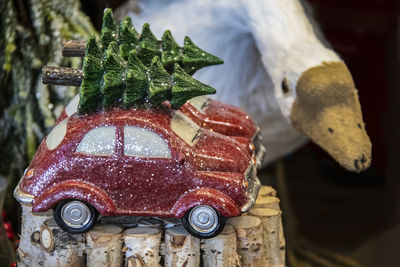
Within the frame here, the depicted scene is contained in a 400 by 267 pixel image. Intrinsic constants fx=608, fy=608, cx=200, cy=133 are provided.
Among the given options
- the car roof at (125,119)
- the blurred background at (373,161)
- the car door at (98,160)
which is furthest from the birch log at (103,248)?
the blurred background at (373,161)

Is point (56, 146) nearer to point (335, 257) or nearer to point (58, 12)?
point (58, 12)

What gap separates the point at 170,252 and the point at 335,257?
1532mm

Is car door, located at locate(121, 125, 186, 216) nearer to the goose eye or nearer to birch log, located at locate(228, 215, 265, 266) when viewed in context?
birch log, located at locate(228, 215, 265, 266)

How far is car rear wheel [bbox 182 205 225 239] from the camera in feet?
4.01

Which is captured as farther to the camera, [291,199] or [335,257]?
[291,199]

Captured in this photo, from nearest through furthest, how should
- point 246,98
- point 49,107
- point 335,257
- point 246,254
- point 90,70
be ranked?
1. point 90,70
2. point 246,254
3. point 49,107
4. point 246,98
5. point 335,257

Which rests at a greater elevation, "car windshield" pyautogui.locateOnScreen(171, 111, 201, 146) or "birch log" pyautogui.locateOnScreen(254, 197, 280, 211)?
"car windshield" pyautogui.locateOnScreen(171, 111, 201, 146)

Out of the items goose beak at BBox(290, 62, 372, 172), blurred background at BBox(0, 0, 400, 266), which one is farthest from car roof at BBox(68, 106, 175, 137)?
blurred background at BBox(0, 0, 400, 266)

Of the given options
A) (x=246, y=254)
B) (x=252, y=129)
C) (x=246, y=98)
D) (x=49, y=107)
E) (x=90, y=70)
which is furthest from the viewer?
(x=246, y=98)

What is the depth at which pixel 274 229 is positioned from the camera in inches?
55.5

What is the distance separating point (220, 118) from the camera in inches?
56.6

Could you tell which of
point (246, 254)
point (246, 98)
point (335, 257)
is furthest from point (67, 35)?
point (335, 257)

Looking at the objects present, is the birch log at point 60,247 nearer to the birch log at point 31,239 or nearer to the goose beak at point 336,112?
the birch log at point 31,239

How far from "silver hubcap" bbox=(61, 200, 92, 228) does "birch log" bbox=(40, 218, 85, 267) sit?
56 mm
